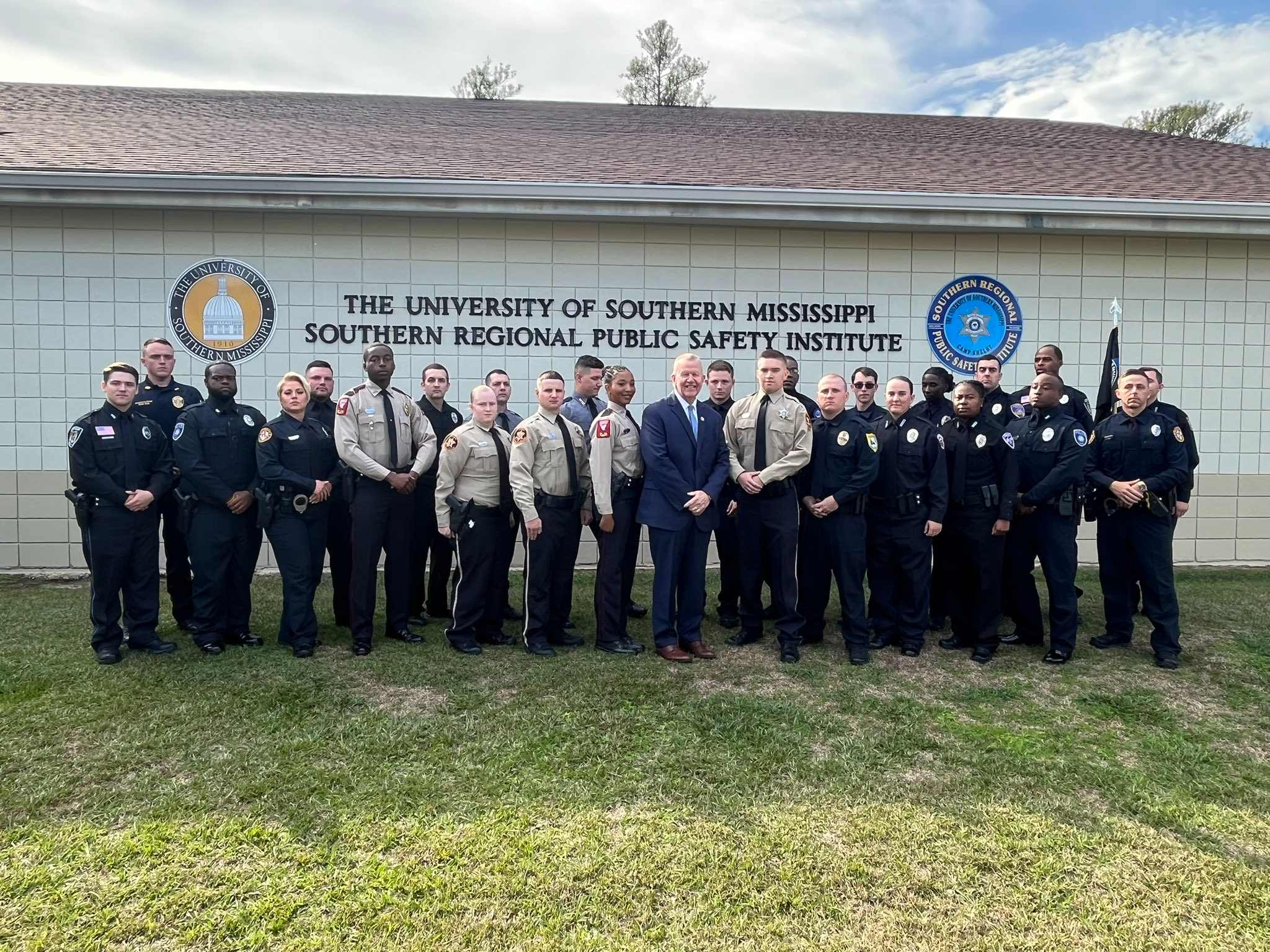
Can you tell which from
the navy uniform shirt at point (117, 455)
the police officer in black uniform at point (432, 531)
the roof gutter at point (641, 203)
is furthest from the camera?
the roof gutter at point (641, 203)

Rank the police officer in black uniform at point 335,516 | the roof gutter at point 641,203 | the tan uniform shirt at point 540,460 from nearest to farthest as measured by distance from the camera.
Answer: the tan uniform shirt at point 540,460
the police officer in black uniform at point 335,516
the roof gutter at point 641,203

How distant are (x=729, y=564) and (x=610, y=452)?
153cm

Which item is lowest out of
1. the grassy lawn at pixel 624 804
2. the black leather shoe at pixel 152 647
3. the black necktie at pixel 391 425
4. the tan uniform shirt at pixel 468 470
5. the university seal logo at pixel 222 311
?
the grassy lawn at pixel 624 804

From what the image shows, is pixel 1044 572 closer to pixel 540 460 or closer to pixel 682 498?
pixel 682 498

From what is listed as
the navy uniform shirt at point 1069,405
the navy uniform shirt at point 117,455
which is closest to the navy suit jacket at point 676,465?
the navy uniform shirt at point 1069,405

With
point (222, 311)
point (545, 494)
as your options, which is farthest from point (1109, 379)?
point (222, 311)

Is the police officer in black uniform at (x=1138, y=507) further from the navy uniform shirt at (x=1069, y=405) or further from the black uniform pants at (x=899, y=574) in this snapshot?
the black uniform pants at (x=899, y=574)

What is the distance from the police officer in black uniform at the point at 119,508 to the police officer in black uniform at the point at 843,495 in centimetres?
415

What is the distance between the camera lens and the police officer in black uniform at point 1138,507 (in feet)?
16.6

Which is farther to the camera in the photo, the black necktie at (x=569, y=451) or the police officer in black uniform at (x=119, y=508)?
the black necktie at (x=569, y=451)

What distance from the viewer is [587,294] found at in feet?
25.0

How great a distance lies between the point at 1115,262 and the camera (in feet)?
25.9

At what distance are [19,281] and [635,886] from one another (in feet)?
25.8

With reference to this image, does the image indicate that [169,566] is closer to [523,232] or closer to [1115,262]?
[523,232]
